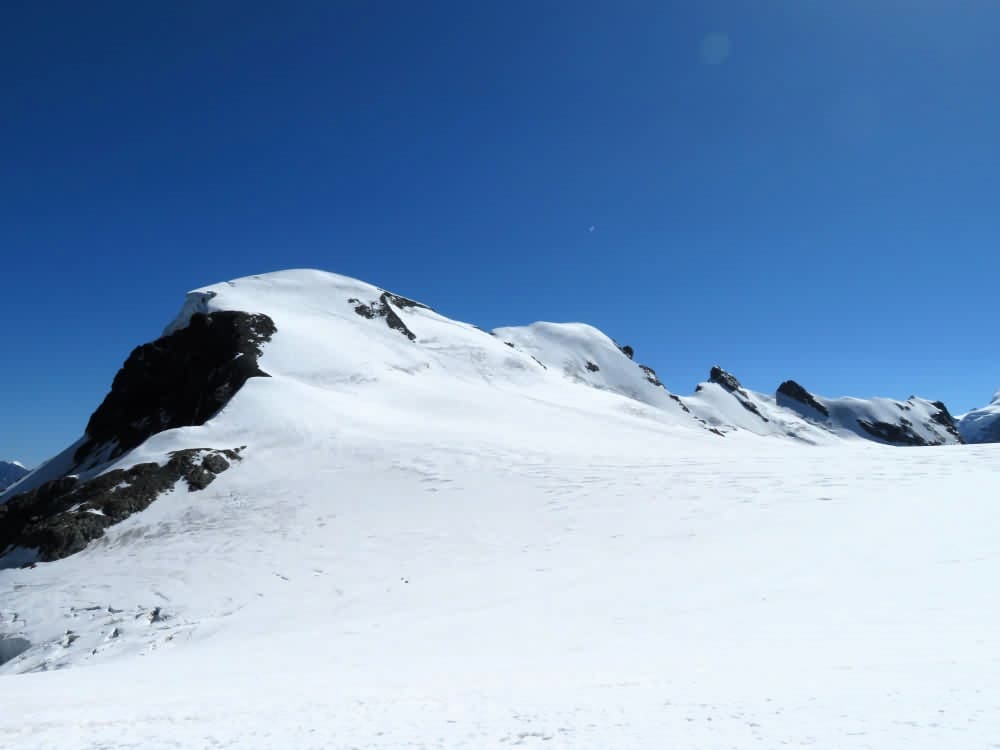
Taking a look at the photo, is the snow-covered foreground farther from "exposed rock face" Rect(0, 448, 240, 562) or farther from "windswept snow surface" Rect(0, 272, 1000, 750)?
"exposed rock face" Rect(0, 448, 240, 562)

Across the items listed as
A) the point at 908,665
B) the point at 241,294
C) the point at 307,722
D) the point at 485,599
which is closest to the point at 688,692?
the point at 908,665

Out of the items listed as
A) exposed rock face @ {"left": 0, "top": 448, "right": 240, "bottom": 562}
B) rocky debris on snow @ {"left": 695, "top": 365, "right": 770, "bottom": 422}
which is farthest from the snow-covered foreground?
rocky debris on snow @ {"left": 695, "top": 365, "right": 770, "bottom": 422}

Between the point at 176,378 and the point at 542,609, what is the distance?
137 ft

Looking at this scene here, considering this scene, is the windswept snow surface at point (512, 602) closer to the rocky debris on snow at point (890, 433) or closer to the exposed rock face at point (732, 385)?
the exposed rock face at point (732, 385)

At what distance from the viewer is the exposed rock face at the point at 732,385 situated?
175 metres

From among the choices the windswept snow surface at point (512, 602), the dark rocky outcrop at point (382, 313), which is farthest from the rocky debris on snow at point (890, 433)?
the windswept snow surface at point (512, 602)

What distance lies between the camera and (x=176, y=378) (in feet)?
143

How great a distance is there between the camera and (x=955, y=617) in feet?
27.2

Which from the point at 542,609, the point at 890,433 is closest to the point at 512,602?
the point at 542,609

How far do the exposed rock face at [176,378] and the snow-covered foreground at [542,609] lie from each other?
53.5ft

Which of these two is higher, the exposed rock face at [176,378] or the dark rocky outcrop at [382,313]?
the dark rocky outcrop at [382,313]

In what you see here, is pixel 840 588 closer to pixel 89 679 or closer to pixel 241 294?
pixel 89 679

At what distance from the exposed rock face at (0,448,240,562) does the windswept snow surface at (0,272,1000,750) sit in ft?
2.44

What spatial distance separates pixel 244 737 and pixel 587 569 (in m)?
9.17
